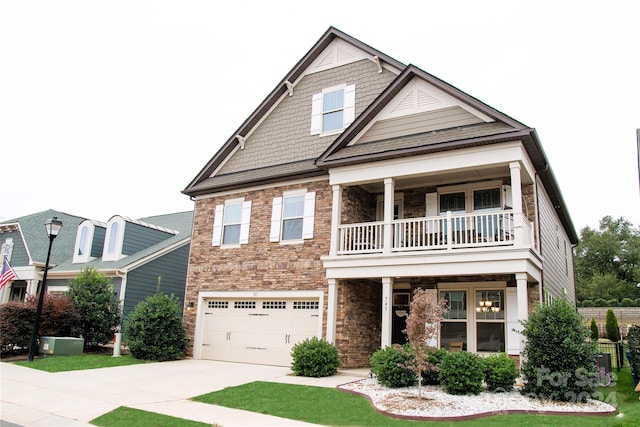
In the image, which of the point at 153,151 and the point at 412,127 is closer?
the point at 412,127

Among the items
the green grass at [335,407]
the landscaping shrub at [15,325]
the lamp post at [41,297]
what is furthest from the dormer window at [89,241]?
the green grass at [335,407]

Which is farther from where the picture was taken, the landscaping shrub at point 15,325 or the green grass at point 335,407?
the landscaping shrub at point 15,325

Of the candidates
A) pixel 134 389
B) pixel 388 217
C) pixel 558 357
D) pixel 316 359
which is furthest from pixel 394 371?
pixel 134 389

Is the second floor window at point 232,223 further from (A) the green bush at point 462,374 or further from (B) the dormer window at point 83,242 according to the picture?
(B) the dormer window at point 83,242

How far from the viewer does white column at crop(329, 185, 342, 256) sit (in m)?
14.1

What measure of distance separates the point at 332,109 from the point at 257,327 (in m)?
7.73

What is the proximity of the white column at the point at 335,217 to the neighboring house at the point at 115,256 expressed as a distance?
8141 millimetres

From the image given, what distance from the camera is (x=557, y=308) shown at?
31.9 ft

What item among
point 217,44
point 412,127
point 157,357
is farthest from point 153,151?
point 412,127

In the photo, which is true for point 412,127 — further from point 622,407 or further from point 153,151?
point 153,151

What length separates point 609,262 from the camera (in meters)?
56.8

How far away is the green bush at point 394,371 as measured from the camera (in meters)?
10.6

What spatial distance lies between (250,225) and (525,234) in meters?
8.73

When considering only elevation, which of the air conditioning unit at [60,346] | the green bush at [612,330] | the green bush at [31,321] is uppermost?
the green bush at [612,330]
